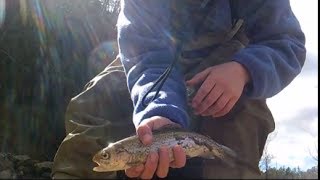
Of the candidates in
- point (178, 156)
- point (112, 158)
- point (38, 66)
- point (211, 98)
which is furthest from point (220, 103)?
point (38, 66)

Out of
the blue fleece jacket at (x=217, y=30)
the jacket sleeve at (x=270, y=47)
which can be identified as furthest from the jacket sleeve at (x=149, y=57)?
the jacket sleeve at (x=270, y=47)

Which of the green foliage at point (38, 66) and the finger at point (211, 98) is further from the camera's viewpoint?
the green foliage at point (38, 66)

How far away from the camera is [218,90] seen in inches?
58.7

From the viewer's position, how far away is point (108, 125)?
5.93 ft

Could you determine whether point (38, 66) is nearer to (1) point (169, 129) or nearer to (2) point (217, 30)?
(2) point (217, 30)

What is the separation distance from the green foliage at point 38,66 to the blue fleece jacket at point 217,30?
259cm

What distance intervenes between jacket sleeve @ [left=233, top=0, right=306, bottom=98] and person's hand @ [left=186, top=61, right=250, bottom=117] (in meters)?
0.07

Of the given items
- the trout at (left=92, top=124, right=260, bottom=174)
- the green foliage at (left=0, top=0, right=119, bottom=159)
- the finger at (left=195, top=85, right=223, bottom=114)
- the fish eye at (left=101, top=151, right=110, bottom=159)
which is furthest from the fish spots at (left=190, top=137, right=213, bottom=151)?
the green foliage at (left=0, top=0, right=119, bottom=159)

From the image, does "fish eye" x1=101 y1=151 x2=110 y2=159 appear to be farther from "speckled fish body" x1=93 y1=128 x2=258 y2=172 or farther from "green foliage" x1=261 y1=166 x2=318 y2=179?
"green foliage" x1=261 y1=166 x2=318 y2=179

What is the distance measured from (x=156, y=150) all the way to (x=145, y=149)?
1.0 inches

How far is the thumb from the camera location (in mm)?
1263

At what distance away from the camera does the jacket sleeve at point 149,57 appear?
1442 millimetres

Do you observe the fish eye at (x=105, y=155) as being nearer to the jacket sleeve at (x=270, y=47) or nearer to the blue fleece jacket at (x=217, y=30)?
the blue fleece jacket at (x=217, y=30)

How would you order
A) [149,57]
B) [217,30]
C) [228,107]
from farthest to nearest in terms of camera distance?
[217,30] < [149,57] < [228,107]
